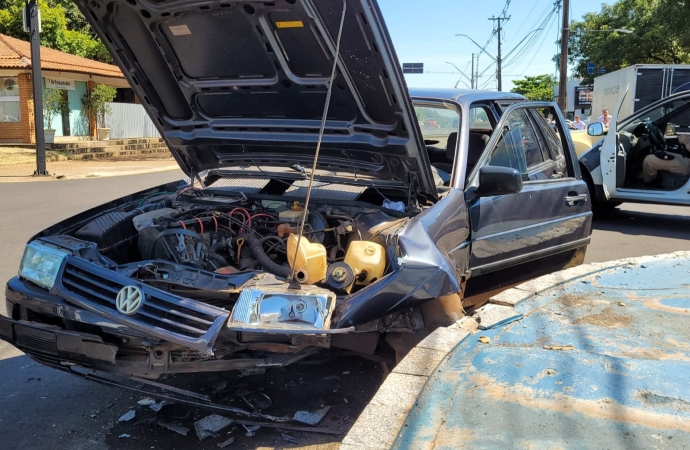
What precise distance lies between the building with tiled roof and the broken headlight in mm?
20854

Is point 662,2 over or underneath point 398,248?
over

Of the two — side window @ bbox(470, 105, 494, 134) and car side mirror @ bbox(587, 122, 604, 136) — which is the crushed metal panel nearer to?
side window @ bbox(470, 105, 494, 134)

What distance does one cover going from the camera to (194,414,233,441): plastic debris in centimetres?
330

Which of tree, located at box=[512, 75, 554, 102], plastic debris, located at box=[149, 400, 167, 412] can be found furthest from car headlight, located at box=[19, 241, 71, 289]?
tree, located at box=[512, 75, 554, 102]

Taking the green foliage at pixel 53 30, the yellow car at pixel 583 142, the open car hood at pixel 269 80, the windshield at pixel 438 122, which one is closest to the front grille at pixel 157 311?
the open car hood at pixel 269 80

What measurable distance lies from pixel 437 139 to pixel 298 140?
4.39 ft

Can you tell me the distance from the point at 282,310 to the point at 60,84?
76.4 feet

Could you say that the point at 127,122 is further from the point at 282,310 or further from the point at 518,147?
the point at 282,310

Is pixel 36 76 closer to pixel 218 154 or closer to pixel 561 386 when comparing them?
pixel 218 154

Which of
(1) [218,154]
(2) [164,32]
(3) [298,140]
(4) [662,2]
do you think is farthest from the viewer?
(4) [662,2]

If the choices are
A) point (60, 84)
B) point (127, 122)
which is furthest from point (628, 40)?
point (60, 84)

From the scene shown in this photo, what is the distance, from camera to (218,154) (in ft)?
15.4

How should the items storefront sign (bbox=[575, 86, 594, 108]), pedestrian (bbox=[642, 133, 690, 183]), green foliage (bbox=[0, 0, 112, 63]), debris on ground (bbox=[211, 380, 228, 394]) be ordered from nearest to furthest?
1. debris on ground (bbox=[211, 380, 228, 394])
2. pedestrian (bbox=[642, 133, 690, 183])
3. green foliage (bbox=[0, 0, 112, 63])
4. storefront sign (bbox=[575, 86, 594, 108])

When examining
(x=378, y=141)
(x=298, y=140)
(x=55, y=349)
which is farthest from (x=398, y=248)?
(x=55, y=349)
